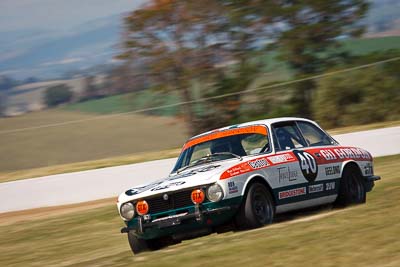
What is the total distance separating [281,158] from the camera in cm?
1079

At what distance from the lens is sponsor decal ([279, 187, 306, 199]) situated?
1062 cm

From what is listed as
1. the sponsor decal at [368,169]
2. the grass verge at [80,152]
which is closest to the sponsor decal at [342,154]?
the sponsor decal at [368,169]

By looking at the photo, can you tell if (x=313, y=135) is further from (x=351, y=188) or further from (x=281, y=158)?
(x=281, y=158)

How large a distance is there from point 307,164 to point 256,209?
1.33m

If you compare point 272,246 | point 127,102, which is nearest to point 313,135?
point 272,246

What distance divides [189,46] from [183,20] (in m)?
1.18

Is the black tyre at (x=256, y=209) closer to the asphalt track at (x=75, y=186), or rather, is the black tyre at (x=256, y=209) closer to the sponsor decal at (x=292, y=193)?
the sponsor decal at (x=292, y=193)

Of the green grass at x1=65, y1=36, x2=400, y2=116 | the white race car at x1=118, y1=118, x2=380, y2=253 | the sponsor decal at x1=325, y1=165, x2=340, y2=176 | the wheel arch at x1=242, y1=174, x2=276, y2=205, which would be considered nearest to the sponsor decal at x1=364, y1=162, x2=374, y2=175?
the white race car at x1=118, y1=118, x2=380, y2=253

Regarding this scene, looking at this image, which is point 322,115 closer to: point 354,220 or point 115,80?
point 115,80

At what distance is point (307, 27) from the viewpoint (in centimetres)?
3675

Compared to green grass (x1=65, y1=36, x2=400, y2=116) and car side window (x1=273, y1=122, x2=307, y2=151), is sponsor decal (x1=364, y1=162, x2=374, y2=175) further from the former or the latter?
green grass (x1=65, y1=36, x2=400, y2=116)

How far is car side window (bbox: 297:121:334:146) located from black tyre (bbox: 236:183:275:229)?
1620 millimetres

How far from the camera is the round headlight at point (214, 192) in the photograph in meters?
9.78

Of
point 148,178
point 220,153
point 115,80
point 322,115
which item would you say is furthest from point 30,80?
point 220,153
